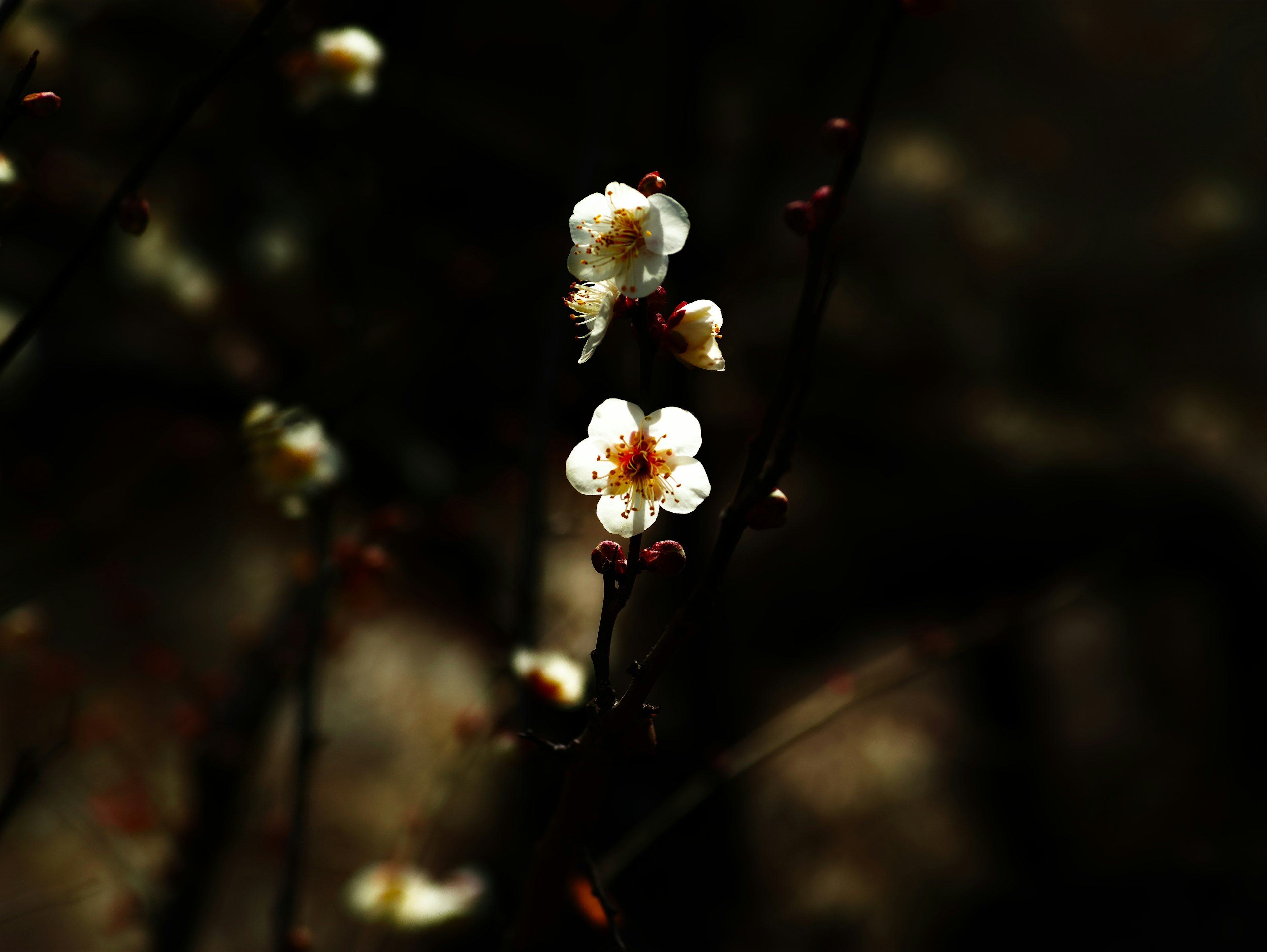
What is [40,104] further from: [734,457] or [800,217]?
[734,457]

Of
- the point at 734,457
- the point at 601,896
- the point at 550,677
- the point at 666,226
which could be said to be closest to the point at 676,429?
the point at 666,226

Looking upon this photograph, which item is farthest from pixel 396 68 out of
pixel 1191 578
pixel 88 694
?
pixel 1191 578

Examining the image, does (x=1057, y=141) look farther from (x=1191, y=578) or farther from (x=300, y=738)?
(x=300, y=738)

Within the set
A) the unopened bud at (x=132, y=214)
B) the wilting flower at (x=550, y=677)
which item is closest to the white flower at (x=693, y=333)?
the unopened bud at (x=132, y=214)

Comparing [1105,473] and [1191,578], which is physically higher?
[1105,473]

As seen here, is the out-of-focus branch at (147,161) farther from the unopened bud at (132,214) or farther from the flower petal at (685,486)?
the flower petal at (685,486)

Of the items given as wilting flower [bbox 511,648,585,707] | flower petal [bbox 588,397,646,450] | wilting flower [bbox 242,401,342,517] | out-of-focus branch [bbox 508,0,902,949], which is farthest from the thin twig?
wilting flower [bbox 242,401,342,517]

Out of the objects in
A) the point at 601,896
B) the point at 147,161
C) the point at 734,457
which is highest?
the point at 734,457
